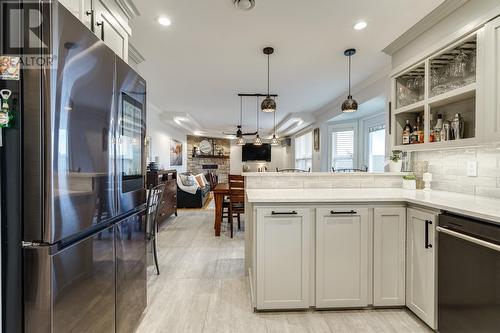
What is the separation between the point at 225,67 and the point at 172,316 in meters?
3.06

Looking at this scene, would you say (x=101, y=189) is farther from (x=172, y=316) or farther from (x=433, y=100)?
(x=433, y=100)

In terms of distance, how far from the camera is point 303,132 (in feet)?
26.7

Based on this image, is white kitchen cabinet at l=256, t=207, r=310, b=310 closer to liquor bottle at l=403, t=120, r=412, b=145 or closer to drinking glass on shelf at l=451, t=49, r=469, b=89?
liquor bottle at l=403, t=120, r=412, b=145

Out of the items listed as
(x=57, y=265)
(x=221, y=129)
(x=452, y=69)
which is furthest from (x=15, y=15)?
(x=221, y=129)

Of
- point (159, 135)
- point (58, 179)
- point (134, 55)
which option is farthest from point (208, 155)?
point (58, 179)

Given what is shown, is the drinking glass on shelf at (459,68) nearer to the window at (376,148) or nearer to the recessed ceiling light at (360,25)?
the recessed ceiling light at (360,25)

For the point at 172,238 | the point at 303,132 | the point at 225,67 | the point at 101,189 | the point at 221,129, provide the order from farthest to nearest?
the point at 221,129, the point at 303,132, the point at 172,238, the point at 225,67, the point at 101,189

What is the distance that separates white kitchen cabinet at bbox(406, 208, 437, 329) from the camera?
65.2 inches

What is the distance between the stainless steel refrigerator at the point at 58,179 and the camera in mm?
856

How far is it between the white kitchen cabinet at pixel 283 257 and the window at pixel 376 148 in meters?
3.59

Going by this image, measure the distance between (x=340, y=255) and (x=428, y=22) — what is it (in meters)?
2.09

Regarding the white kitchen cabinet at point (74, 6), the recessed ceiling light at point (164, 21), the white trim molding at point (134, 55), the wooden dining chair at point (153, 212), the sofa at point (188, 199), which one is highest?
the recessed ceiling light at point (164, 21)

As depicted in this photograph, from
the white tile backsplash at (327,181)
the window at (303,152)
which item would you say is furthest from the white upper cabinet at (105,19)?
the window at (303,152)

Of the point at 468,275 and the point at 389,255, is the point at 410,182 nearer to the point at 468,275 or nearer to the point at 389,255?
the point at 389,255
